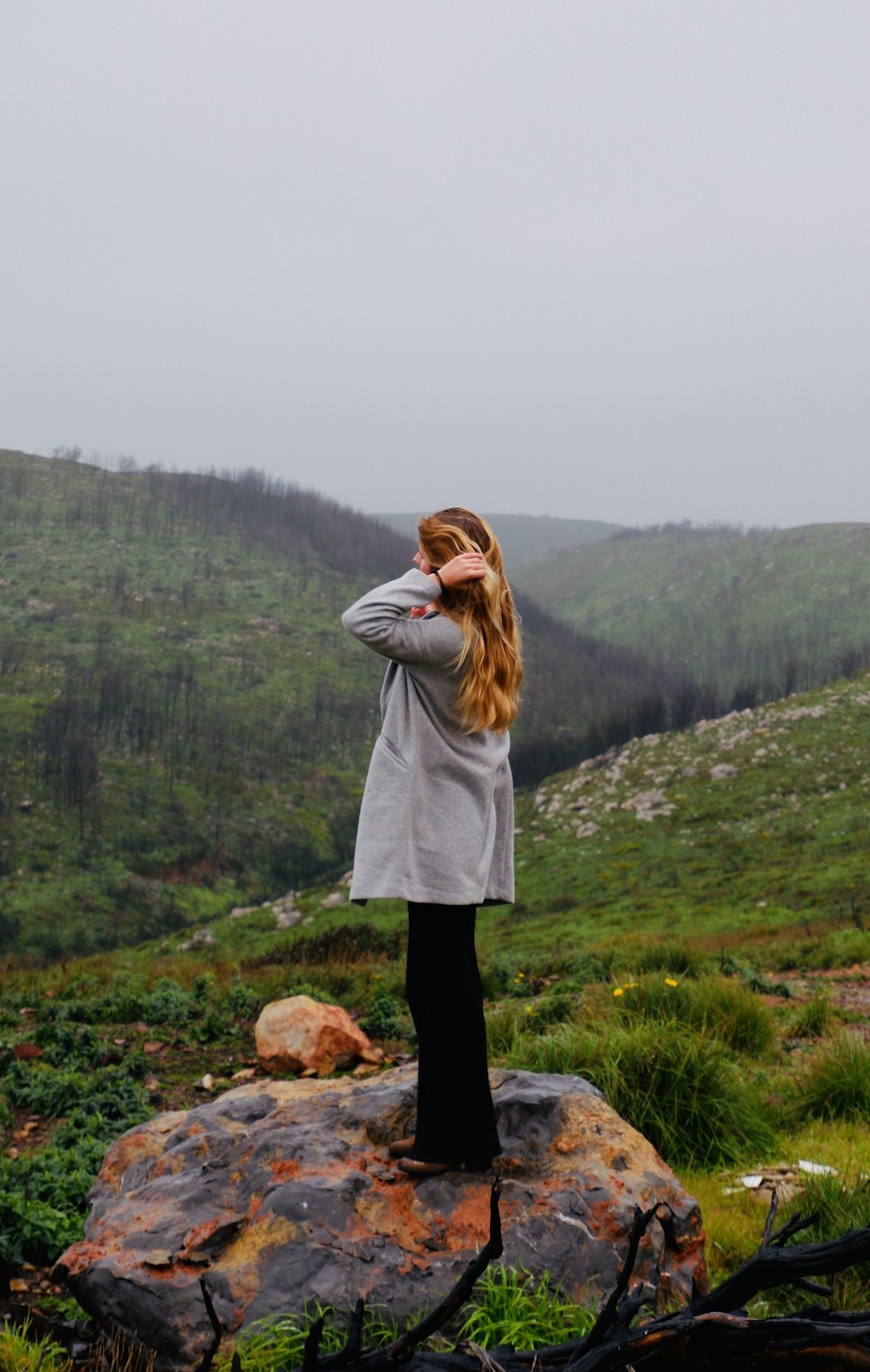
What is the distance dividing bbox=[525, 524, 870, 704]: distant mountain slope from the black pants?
68532mm

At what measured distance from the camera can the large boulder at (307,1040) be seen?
6934 millimetres

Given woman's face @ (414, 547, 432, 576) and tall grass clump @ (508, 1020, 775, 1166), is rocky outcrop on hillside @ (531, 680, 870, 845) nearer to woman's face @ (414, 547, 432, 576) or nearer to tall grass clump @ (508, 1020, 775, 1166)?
tall grass clump @ (508, 1020, 775, 1166)

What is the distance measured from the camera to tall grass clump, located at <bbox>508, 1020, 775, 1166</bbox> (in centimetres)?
490

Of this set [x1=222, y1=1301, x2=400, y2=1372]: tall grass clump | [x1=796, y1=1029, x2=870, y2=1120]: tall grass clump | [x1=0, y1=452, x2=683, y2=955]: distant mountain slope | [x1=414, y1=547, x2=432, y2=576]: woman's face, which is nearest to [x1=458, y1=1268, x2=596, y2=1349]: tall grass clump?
[x1=222, y1=1301, x2=400, y2=1372]: tall grass clump

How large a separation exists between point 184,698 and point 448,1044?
6049 centimetres

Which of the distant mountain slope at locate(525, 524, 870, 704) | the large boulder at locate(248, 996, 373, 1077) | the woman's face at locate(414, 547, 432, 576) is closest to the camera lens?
the woman's face at locate(414, 547, 432, 576)

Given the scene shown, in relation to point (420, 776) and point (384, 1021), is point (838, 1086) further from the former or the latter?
point (384, 1021)

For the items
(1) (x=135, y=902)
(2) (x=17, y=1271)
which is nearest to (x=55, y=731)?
(1) (x=135, y=902)

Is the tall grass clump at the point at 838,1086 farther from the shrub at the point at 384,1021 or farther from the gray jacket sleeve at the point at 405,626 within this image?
the gray jacket sleeve at the point at 405,626

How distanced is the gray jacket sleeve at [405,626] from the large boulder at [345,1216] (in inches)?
76.0

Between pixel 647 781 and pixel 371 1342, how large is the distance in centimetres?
3647

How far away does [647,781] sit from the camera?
38.0m

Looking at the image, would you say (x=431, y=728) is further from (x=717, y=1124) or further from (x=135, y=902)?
(x=135, y=902)

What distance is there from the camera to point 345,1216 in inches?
130
